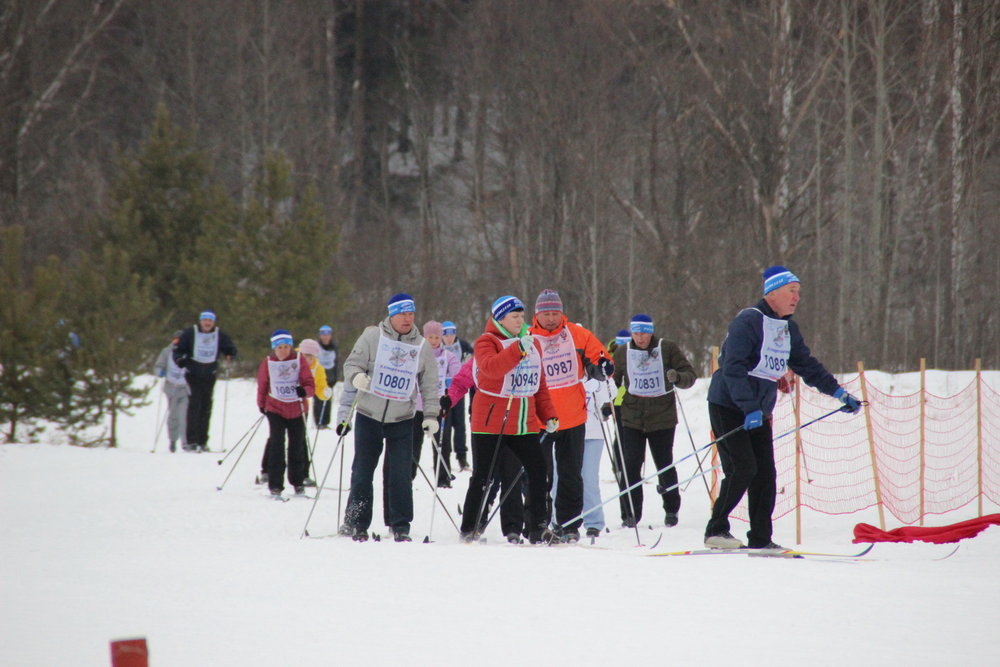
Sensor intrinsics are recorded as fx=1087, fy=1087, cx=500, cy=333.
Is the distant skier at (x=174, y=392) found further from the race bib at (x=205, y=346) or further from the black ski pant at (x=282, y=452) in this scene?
the black ski pant at (x=282, y=452)

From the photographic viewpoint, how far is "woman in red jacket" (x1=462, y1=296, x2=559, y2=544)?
7.12 m

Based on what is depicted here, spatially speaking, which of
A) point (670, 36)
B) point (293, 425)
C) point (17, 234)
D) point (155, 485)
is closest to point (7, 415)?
point (17, 234)

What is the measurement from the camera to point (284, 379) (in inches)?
416

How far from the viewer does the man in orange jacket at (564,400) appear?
7730 mm

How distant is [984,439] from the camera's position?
11.9 meters

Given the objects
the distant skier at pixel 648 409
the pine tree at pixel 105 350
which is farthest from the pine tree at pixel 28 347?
the distant skier at pixel 648 409

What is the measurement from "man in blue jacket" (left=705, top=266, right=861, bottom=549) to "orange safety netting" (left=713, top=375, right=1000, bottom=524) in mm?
2849

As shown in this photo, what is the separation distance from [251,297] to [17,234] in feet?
28.7

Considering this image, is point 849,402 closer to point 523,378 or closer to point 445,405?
point 523,378

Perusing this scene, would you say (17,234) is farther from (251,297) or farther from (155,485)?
(251,297)

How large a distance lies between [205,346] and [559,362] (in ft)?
28.8

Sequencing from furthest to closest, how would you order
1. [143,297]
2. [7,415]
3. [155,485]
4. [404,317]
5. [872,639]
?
[143,297], [7,415], [155,485], [404,317], [872,639]

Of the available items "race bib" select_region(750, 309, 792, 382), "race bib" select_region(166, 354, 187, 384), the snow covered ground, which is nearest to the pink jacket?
the snow covered ground

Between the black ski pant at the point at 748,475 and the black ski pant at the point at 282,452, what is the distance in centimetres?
514
